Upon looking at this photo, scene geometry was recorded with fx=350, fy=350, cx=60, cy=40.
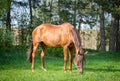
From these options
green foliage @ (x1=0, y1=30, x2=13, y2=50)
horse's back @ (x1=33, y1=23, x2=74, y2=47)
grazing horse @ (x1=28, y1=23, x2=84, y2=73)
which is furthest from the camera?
green foliage @ (x1=0, y1=30, x2=13, y2=50)

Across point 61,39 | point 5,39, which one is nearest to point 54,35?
point 61,39

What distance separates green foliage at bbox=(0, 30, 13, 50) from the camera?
73.9 feet

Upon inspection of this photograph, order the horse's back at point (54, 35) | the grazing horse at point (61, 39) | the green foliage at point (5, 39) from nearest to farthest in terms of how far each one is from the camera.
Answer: the grazing horse at point (61, 39), the horse's back at point (54, 35), the green foliage at point (5, 39)

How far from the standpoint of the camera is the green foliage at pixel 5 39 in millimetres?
22531

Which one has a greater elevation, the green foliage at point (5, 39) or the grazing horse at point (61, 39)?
the grazing horse at point (61, 39)

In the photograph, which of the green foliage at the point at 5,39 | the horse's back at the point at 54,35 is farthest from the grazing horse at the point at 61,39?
the green foliage at the point at 5,39

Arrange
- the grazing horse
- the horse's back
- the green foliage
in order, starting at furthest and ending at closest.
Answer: the green foliage < the horse's back < the grazing horse

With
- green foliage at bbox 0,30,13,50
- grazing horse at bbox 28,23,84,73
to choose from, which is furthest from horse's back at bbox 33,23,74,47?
green foliage at bbox 0,30,13,50

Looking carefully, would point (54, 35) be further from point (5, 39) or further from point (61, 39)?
point (5, 39)

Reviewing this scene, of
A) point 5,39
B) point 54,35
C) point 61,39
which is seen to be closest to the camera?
point 61,39

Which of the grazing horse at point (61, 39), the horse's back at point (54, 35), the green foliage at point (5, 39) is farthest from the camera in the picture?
the green foliage at point (5, 39)

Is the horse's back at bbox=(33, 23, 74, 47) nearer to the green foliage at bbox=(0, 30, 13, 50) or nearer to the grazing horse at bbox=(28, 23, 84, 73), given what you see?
the grazing horse at bbox=(28, 23, 84, 73)

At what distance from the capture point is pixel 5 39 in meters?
22.9

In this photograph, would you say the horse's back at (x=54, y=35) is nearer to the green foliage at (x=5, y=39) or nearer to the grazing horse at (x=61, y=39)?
the grazing horse at (x=61, y=39)
